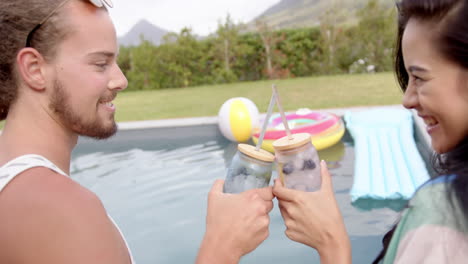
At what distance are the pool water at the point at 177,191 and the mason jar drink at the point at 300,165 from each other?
2566 millimetres

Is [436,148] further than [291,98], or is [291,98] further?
[291,98]

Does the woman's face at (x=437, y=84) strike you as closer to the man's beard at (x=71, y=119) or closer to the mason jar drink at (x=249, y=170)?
the mason jar drink at (x=249, y=170)

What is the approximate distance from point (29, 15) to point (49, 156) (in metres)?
0.48

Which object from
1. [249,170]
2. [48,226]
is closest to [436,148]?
[249,170]

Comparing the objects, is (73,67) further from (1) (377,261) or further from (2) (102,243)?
(1) (377,261)

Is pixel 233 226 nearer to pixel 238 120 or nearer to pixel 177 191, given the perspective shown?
pixel 177 191

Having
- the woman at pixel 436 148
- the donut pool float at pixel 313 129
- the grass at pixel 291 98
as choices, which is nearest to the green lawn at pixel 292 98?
the grass at pixel 291 98

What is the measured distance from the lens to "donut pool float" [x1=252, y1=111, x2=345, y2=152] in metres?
6.06

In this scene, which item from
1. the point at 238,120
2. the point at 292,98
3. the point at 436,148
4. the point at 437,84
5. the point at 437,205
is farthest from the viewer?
the point at 292,98

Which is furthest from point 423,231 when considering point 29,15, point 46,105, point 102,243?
point 29,15

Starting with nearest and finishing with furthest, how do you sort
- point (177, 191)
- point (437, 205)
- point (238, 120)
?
point (437, 205) < point (177, 191) < point (238, 120)

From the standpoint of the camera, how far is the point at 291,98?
1109 centimetres

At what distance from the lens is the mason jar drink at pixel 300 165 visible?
1.36 m

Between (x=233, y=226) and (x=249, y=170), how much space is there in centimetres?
19
